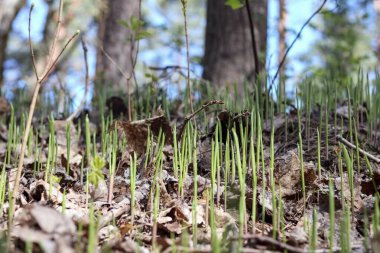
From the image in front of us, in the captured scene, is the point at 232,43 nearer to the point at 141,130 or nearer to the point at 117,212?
the point at 141,130

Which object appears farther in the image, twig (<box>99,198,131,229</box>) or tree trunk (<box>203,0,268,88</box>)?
tree trunk (<box>203,0,268,88</box>)

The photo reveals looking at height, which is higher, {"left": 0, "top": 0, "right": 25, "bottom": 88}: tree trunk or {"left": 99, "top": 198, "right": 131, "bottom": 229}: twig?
{"left": 0, "top": 0, "right": 25, "bottom": 88}: tree trunk

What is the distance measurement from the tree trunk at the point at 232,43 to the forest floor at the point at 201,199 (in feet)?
5.01

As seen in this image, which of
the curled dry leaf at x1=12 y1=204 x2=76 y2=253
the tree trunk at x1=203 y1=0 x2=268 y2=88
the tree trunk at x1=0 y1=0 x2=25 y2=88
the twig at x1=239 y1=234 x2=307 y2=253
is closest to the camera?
the curled dry leaf at x1=12 y1=204 x2=76 y2=253

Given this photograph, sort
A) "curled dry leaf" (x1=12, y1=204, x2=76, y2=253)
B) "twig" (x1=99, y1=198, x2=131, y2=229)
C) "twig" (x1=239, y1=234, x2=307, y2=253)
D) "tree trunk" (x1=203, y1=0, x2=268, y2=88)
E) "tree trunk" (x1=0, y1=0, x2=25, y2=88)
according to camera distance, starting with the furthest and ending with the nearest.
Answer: "tree trunk" (x1=0, y1=0, x2=25, y2=88)
"tree trunk" (x1=203, y1=0, x2=268, y2=88)
"twig" (x1=99, y1=198, x2=131, y2=229)
"twig" (x1=239, y1=234, x2=307, y2=253)
"curled dry leaf" (x1=12, y1=204, x2=76, y2=253)

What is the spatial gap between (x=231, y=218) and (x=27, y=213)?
568 mm

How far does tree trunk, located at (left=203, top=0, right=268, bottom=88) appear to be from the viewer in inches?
134

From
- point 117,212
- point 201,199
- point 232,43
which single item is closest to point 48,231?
point 117,212

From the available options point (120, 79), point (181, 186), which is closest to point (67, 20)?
point (120, 79)

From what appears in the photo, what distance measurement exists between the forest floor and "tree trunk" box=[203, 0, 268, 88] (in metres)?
1.53

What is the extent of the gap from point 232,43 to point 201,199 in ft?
7.56

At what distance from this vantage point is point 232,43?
347cm

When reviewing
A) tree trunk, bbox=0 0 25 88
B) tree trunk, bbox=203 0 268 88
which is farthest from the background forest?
tree trunk, bbox=0 0 25 88

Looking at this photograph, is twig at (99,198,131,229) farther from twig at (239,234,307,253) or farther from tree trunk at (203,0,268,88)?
tree trunk at (203,0,268,88)
